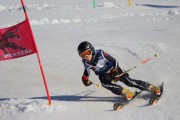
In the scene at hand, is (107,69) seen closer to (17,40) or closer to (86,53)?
(86,53)

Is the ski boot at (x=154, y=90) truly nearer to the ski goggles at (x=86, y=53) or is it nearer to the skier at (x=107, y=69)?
the skier at (x=107, y=69)

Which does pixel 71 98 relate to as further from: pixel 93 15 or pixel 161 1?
pixel 161 1

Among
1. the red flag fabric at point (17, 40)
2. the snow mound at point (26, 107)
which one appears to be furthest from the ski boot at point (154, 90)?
the red flag fabric at point (17, 40)

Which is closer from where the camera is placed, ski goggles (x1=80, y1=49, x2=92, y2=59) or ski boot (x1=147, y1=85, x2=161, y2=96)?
ski goggles (x1=80, y1=49, x2=92, y2=59)

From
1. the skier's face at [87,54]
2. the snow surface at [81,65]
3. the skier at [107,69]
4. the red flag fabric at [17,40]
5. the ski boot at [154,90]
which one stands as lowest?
the snow surface at [81,65]

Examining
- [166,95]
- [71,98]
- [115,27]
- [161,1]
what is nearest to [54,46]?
[115,27]

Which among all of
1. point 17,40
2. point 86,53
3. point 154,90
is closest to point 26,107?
point 17,40

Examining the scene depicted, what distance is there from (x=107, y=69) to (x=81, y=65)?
3988 millimetres

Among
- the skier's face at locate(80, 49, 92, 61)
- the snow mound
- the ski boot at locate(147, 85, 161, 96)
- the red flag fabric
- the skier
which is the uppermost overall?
the red flag fabric

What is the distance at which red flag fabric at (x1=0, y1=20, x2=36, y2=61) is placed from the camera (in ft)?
26.0

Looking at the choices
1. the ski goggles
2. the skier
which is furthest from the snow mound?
the ski goggles

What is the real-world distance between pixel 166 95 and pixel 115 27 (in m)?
9.57

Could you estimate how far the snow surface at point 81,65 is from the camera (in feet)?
25.7

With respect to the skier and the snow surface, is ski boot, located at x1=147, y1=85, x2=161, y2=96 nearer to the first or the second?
the skier
